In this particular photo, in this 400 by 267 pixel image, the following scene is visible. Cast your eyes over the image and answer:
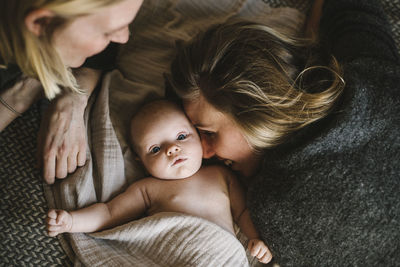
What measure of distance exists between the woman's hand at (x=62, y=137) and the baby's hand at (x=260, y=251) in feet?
1.76

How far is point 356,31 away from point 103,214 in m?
0.95

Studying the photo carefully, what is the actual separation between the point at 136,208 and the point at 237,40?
0.57 meters

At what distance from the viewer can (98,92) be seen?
119cm

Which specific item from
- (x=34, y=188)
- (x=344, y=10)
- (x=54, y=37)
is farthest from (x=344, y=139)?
(x=34, y=188)

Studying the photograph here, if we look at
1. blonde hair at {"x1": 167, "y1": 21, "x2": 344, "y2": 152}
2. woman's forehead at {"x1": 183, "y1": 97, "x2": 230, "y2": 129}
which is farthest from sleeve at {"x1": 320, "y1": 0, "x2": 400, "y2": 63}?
woman's forehead at {"x1": 183, "y1": 97, "x2": 230, "y2": 129}

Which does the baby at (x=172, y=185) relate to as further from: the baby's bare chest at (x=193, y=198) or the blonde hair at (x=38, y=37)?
the blonde hair at (x=38, y=37)

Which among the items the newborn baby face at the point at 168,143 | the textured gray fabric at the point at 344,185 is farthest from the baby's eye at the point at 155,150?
the textured gray fabric at the point at 344,185

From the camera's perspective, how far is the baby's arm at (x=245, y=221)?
1.01m

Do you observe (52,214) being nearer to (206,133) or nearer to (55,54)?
(55,54)

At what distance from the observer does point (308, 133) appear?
0.96m

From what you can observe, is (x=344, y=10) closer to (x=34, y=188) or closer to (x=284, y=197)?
(x=284, y=197)

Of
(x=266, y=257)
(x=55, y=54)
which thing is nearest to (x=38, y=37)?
(x=55, y=54)

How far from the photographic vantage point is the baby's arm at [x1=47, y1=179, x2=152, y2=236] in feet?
2.92

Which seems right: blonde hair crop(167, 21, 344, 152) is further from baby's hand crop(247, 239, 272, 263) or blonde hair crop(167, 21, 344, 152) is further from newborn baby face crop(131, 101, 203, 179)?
baby's hand crop(247, 239, 272, 263)
